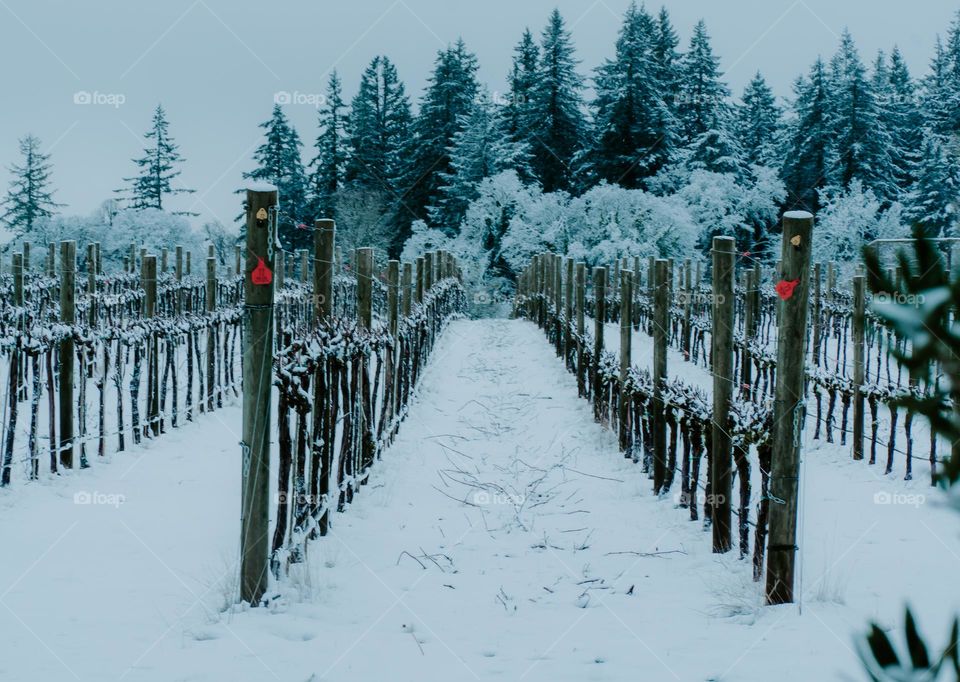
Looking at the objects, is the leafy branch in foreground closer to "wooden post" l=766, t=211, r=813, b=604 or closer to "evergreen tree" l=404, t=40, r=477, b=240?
"wooden post" l=766, t=211, r=813, b=604

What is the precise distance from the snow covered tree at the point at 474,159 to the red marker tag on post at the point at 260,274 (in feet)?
134

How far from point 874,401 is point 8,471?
837 centimetres

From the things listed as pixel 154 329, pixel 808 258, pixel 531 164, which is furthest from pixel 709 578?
pixel 531 164

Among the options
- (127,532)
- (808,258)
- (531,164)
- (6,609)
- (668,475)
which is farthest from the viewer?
(531,164)

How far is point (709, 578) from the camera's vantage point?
5285 millimetres

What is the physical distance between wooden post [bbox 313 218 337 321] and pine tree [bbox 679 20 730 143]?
4206 cm

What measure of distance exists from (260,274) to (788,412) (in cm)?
286

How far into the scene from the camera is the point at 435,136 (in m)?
50.6

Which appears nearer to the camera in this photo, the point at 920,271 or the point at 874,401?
the point at 920,271

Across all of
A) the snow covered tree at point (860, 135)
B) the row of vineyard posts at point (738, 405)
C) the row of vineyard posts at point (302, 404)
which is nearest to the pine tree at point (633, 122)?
the snow covered tree at point (860, 135)

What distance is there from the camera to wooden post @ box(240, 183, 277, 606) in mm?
4488

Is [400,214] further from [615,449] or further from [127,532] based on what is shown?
[127,532]

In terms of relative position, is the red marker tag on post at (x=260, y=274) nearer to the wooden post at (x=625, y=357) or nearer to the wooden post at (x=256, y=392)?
the wooden post at (x=256, y=392)

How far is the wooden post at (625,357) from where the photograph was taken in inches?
352
